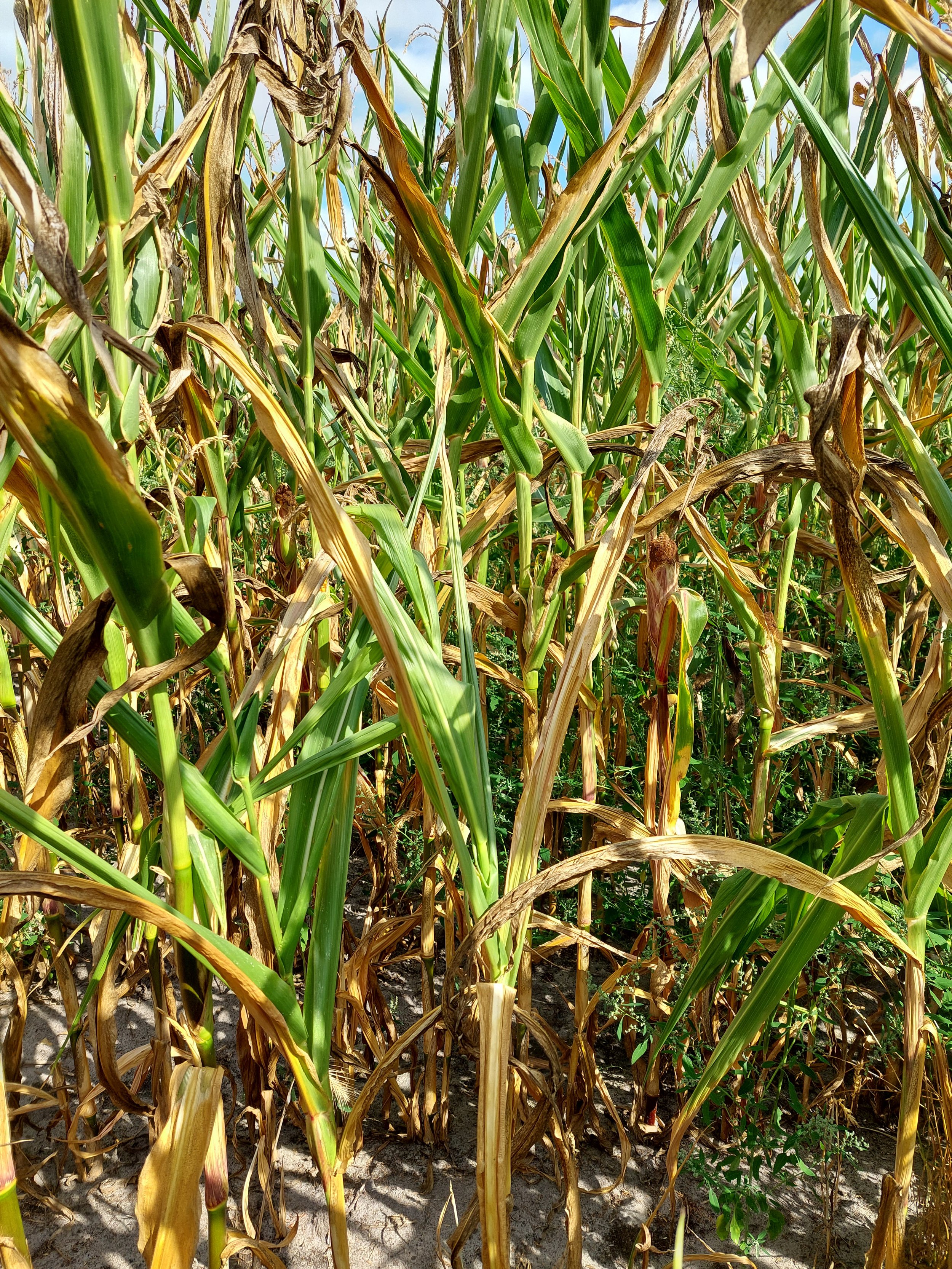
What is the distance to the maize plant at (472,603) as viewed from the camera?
582mm

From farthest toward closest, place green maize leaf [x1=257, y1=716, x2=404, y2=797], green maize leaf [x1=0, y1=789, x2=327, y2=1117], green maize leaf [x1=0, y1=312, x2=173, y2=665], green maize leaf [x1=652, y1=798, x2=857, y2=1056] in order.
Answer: green maize leaf [x1=652, y1=798, x2=857, y2=1056]
green maize leaf [x1=257, y1=716, x2=404, y2=797]
green maize leaf [x1=0, y1=789, x2=327, y2=1117]
green maize leaf [x1=0, y1=312, x2=173, y2=665]

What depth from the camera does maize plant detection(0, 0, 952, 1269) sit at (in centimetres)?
58

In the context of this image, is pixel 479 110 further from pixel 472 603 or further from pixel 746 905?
pixel 746 905

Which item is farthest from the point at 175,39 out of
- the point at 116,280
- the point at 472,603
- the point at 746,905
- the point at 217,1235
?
the point at 217,1235

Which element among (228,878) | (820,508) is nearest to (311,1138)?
(228,878)

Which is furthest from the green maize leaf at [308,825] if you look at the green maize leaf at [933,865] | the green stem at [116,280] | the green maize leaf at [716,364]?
the green maize leaf at [716,364]

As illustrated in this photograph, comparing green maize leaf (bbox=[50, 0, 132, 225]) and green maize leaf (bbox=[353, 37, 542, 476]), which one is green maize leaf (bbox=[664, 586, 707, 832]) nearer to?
green maize leaf (bbox=[353, 37, 542, 476])

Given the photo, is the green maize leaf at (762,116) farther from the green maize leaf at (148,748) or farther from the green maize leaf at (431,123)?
the green maize leaf at (148,748)

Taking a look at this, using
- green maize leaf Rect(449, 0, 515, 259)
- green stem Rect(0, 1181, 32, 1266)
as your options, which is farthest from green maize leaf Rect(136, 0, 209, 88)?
green stem Rect(0, 1181, 32, 1266)

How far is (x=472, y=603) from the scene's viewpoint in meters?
1.02

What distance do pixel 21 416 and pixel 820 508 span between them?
1.42 metres

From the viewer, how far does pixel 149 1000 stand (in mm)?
1587

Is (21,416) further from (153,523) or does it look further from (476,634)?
(476,634)

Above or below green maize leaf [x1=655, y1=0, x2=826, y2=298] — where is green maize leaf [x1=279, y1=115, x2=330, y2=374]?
below
